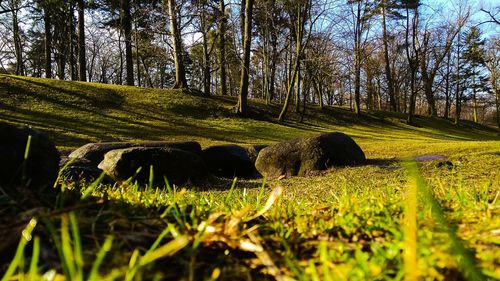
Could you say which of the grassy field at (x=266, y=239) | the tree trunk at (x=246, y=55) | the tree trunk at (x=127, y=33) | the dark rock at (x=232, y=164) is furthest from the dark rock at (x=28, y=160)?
the tree trunk at (x=127, y=33)

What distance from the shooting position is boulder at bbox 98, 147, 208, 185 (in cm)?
954

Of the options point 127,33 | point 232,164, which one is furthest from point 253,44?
point 232,164

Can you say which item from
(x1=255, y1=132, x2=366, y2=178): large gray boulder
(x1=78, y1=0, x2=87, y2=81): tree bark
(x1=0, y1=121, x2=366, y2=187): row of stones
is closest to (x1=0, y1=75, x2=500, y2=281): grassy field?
(x1=0, y1=121, x2=366, y2=187): row of stones

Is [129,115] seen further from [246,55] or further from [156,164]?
[156,164]

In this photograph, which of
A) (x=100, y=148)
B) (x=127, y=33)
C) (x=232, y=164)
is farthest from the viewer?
(x=127, y=33)

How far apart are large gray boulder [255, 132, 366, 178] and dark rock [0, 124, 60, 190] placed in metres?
9.73

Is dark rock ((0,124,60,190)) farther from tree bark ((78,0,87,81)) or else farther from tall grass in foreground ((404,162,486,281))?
tree bark ((78,0,87,81))

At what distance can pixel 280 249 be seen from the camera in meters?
1.07

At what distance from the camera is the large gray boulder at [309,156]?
11602 mm

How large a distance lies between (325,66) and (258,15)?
26.3ft

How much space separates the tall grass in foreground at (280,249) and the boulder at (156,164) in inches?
329

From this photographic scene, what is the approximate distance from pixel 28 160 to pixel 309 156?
405 inches

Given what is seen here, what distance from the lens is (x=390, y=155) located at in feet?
47.4

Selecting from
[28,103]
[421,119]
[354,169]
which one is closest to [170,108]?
[28,103]
